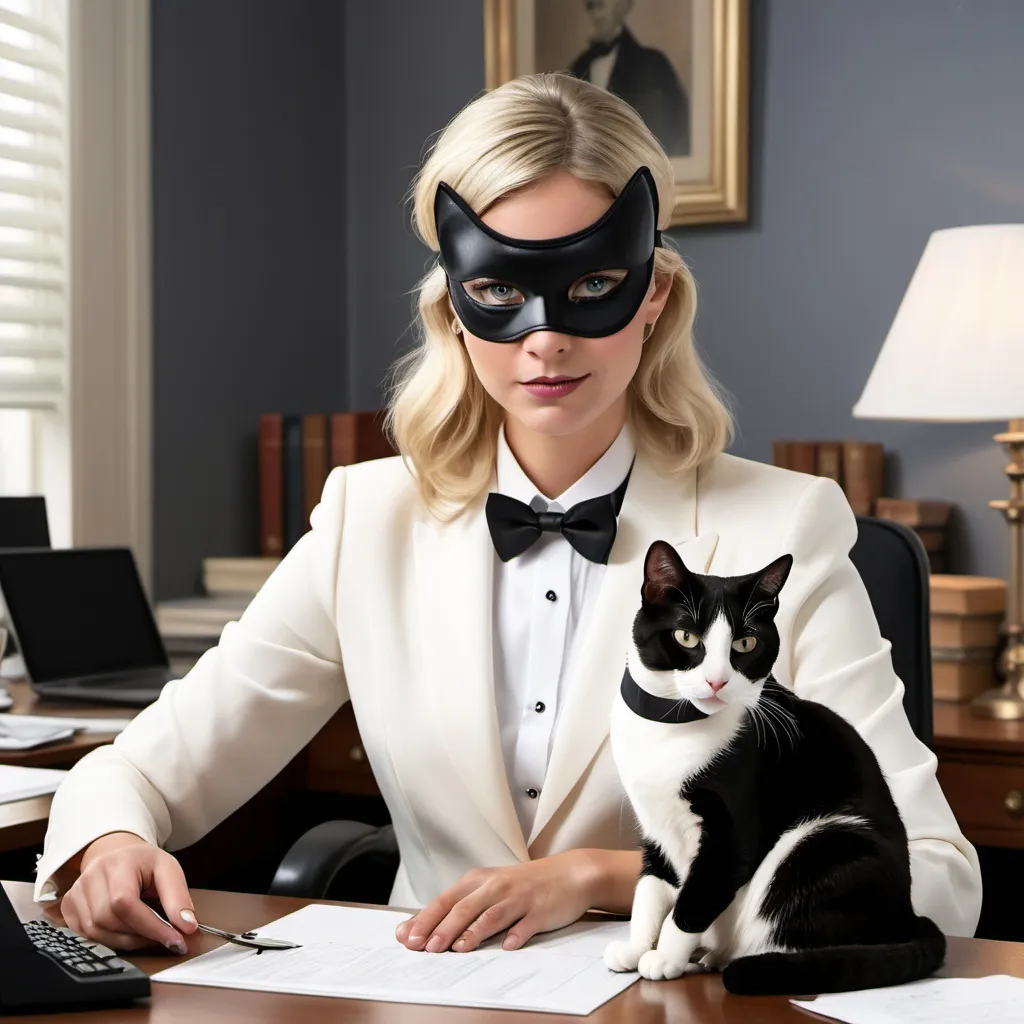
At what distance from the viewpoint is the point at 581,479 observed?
1457mm

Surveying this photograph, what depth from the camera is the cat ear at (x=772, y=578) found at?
2.87ft

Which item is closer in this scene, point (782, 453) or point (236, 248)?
point (782, 453)

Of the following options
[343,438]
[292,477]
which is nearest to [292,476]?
[292,477]

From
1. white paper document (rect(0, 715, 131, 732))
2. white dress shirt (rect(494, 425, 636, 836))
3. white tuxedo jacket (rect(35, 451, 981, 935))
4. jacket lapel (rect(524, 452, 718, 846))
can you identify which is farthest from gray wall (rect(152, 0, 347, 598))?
jacket lapel (rect(524, 452, 718, 846))

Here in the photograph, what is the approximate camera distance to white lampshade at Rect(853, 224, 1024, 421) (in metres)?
2.26

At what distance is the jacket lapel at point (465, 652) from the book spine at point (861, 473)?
1363 millimetres

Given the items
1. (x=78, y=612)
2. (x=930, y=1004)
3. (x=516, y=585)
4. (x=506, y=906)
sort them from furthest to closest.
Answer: (x=78, y=612) → (x=516, y=585) → (x=506, y=906) → (x=930, y=1004)

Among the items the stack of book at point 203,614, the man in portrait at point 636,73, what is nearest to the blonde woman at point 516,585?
the stack of book at point 203,614

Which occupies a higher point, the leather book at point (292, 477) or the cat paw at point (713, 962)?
the leather book at point (292, 477)

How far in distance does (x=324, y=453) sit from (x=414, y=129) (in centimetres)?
85

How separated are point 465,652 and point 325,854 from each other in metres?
0.32

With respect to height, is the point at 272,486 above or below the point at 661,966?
above

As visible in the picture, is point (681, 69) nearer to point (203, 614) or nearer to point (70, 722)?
point (203, 614)

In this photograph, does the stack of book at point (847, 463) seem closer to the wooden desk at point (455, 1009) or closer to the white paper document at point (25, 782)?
the white paper document at point (25, 782)
